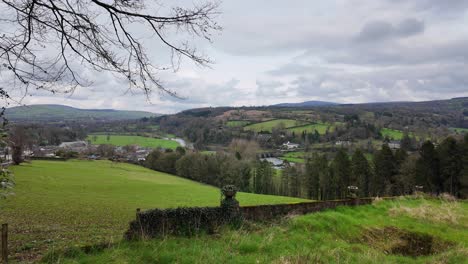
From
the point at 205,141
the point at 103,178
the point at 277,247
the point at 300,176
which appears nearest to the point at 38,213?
the point at 277,247

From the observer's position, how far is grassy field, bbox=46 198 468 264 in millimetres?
6480

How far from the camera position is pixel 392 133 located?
110 metres

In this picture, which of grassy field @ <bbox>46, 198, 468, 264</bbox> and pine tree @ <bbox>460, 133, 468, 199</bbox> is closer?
grassy field @ <bbox>46, 198, 468, 264</bbox>

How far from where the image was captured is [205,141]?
129250mm

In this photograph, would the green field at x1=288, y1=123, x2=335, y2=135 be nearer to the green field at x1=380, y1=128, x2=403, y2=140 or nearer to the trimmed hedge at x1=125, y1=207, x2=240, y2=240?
the green field at x1=380, y1=128, x2=403, y2=140

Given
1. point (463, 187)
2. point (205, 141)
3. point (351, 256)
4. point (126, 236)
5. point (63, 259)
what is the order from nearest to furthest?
point (63, 259) < point (351, 256) < point (126, 236) < point (463, 187) < point (205, 141)

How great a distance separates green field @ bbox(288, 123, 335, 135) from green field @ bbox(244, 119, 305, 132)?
19.7 feet

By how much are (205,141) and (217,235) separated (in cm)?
12087

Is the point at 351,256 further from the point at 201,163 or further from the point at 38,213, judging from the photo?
the point at 201,163

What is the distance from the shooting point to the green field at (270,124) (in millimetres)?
137650

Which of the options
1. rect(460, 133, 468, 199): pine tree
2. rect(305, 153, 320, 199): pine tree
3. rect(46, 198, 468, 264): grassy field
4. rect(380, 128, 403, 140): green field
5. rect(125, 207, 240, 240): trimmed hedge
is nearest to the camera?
rect(46, 198, 468, 264): grassy field

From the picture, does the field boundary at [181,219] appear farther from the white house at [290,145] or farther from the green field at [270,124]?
the green field at [270,124]

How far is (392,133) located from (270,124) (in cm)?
5079

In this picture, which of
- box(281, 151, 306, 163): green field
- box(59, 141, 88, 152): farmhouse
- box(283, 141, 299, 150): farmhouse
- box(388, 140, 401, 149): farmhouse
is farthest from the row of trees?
box(59, 141, 88, 152): farmhouse
